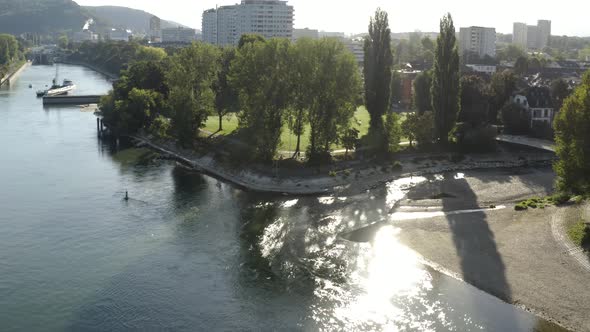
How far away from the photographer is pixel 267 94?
59.5 m

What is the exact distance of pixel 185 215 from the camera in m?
48.9

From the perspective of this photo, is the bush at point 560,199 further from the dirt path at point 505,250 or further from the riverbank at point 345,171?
the riverbank at point 345,171

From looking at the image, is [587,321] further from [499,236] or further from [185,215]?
[185,215]

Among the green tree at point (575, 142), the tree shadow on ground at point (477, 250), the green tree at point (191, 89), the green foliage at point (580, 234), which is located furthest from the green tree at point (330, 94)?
the green foliage at point (580, 234)

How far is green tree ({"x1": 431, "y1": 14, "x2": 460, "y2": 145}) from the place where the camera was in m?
65.1

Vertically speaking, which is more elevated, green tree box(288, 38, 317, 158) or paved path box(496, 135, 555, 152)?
green tree box(288, 38, 317, 158)

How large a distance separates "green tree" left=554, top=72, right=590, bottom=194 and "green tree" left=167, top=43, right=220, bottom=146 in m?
41.7

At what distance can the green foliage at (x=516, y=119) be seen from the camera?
7531 centimetres

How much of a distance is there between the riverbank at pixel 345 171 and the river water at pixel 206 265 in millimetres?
2046

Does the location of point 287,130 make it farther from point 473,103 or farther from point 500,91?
point 500,91

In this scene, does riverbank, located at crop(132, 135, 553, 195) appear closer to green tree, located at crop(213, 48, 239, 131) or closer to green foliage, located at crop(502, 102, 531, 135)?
green foliage, located at crop(502, 102, 531, 135)

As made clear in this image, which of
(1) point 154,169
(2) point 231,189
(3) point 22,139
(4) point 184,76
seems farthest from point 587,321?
(3) point 22,139

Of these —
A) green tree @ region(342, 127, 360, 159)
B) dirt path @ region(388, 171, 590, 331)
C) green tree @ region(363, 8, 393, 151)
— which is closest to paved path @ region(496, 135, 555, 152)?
dirt path @ region(388, 171, 590, 331)

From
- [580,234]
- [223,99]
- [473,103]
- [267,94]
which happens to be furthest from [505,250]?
[223,99]
